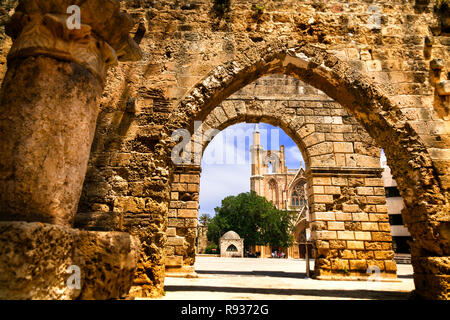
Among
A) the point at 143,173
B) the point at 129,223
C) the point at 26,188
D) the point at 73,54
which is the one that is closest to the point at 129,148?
the point at 143,173

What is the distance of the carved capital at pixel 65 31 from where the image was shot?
1.75 m

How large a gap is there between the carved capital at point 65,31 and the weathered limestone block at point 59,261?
1069 millimetres

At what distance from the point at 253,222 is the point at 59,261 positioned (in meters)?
33.4

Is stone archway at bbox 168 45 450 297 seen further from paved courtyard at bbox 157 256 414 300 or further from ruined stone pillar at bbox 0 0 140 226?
ruined stone pillar at bbox 0 0 140 226

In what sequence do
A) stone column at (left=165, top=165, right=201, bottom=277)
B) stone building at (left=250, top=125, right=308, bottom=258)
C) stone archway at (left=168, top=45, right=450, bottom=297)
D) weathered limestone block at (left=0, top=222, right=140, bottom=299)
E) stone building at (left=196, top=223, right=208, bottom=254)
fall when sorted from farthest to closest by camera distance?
stone building at (left=250, top=125, right=308, bottom=258) < stone building at (left=196, top=223, right=208, bottom=254) < stone column at (left=165, top=165, right=201, bottom=277) < stone archway at (left=168, top=45, right=450, bottom=297) < weathered limestone block at (left=0, top=222, right=140, bottom=299)

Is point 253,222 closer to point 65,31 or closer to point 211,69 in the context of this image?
point 211,69

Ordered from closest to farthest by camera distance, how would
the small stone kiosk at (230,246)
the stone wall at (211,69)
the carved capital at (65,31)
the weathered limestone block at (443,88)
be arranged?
the carved capital at (65,31), the stone wall at (211,69), the weathered limestone block at (443,88), the small stone kiosk at (230,246)

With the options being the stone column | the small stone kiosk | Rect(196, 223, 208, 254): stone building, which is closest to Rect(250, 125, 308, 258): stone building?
Rect(196, 223, 208, 254): stone building

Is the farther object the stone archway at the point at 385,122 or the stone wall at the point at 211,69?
the stone wall at the point at 211,69

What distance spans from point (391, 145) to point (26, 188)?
12.7ft

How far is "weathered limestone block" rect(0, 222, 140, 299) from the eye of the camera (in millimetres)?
1230

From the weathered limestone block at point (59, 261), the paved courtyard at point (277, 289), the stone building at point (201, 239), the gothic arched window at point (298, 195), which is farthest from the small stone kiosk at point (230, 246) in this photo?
the weathered limestone block at point (59, 261)

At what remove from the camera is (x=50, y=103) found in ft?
5.39

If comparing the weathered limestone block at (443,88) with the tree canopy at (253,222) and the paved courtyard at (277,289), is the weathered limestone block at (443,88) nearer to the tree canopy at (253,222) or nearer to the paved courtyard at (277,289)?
the paved courtyard at (277,289)
